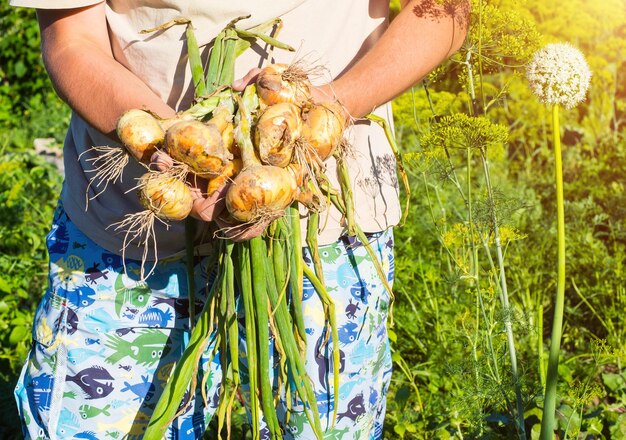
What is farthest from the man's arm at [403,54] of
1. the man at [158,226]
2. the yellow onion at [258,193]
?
the yellow onion at [258,193]

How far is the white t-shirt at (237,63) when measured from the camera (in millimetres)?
1629

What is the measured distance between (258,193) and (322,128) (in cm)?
17

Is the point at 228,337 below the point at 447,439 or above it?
above

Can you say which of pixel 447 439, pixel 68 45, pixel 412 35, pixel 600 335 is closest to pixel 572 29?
pixel 600 335

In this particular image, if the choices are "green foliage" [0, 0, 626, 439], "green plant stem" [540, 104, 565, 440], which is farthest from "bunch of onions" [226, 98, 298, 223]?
"green foliage" [0, 0, 626, 439]

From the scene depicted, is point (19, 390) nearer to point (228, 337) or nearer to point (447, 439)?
point (228, 337)

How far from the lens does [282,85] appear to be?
1.43 metres

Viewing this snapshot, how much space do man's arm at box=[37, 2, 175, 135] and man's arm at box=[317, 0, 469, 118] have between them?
322 millimetres

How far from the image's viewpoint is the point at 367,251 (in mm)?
1699

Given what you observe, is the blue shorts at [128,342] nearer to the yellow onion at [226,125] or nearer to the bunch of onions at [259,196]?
the bunch of onions at [259,196]

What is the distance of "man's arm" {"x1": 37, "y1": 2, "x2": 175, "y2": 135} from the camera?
1.53m

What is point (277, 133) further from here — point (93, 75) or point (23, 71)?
point (23, 71)

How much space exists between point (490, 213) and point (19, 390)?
1.10 m

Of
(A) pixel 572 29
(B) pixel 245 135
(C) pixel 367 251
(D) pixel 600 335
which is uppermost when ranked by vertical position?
(A) pixel 572 29
